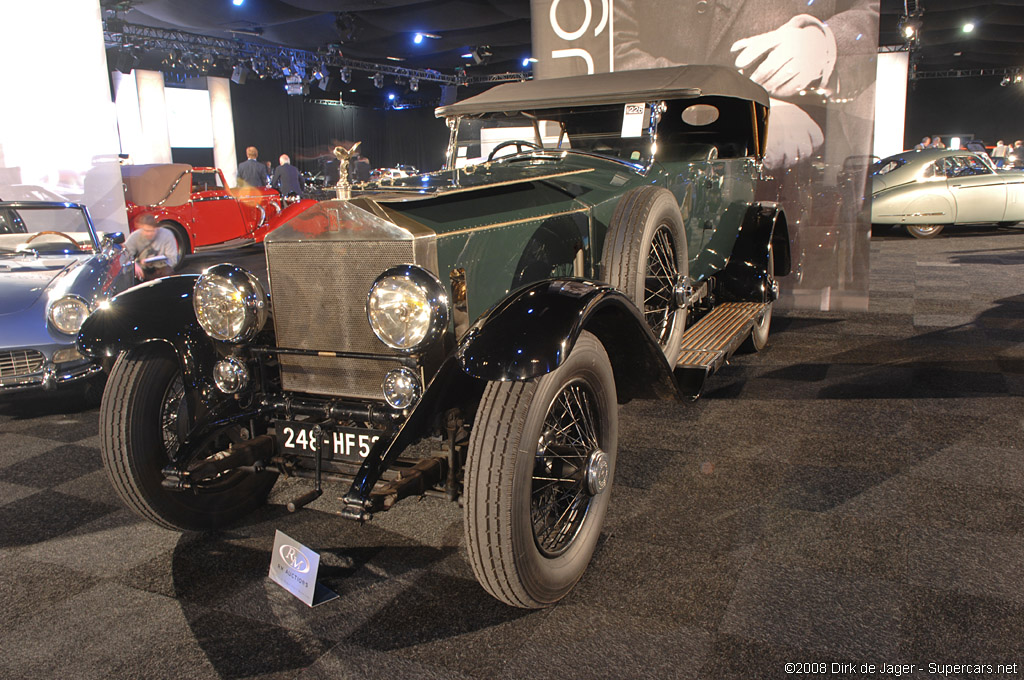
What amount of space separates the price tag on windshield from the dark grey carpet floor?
148 cm

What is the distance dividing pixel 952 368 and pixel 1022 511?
2.07 meters

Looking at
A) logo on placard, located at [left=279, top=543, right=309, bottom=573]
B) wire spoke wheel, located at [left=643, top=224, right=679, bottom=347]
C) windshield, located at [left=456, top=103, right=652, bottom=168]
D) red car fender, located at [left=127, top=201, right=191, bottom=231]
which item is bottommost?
logo on placard, located at [left=279, top=543, right=309, bottom=573]

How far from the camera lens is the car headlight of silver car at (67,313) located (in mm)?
3998

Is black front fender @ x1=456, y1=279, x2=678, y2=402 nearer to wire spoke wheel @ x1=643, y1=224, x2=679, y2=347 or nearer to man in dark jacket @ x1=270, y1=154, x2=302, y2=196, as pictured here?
wire spoke wheel @ x1=643, y1=224, x2=679, y2=347

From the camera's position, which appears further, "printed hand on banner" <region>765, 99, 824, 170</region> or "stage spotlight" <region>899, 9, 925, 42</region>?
"stage spotlight" <region>899, 9, 925, 42</region>

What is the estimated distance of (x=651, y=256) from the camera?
310 centimetres

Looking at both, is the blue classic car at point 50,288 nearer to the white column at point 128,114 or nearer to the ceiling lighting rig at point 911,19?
the white column at point 128,114

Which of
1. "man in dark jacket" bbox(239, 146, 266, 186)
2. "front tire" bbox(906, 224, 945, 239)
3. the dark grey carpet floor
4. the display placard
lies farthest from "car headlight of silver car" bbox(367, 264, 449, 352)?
"man in dark jacket" bbox(239, 146, 266, 186)

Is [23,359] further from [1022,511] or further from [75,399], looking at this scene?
[1022,511]

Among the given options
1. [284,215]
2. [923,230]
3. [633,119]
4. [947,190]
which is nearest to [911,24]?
[947,190]

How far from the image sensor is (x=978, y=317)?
5.68 meters

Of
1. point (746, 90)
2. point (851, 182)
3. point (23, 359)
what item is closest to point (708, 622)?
point (746, 90)

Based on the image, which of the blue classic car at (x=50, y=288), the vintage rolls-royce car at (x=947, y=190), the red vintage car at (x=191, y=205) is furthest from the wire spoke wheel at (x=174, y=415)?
the vintage rolls-royce car at (x=947, y=190)

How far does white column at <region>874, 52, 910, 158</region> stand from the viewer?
49.1ft
